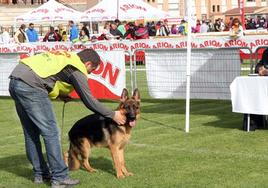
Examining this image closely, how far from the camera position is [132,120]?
729 cm

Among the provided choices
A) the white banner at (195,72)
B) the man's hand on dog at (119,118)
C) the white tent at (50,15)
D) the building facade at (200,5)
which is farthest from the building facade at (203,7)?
the man's hand on dog at (119,118)

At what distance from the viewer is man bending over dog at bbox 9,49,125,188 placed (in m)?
6.85

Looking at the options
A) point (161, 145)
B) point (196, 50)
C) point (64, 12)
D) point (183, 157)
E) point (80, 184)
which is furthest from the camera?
point (64, 12)

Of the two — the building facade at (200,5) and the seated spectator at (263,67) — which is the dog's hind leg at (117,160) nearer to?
the seated spectator at (263,67)

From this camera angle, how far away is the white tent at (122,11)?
2933cm

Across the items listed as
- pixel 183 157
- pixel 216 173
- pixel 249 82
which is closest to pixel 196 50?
pixel 249 82

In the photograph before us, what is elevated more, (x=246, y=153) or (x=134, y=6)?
(x=134, y=6)

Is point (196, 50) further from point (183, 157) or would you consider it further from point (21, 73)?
point (21, 73)

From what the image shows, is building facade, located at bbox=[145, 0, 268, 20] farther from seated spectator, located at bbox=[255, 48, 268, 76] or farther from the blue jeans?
the blue jeans

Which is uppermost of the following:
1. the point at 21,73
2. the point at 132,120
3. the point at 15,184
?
the point at 21,73

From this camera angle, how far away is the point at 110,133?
751 cm

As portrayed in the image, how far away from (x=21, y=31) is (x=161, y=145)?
873 inches

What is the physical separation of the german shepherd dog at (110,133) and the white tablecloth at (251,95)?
10.9 ft

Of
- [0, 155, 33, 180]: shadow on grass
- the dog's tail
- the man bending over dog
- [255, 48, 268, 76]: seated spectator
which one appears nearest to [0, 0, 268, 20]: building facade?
[255, 48, 268, 76]: seated spectator
